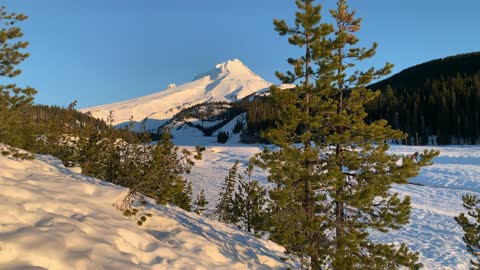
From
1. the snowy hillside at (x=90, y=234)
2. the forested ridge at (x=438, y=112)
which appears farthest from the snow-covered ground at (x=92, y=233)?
the forested ridge at (x=438, y=112)

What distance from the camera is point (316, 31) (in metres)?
7.64

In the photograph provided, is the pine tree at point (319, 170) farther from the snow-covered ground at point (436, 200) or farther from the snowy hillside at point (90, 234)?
the snow-covered ground at point (436, 200)

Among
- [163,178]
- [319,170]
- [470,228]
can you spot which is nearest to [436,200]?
[470,228]

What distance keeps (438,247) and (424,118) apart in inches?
2949

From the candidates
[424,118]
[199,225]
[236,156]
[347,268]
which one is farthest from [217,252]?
[424,118]

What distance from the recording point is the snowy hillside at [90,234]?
376 centimetres

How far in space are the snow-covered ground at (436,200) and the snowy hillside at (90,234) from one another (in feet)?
28.2

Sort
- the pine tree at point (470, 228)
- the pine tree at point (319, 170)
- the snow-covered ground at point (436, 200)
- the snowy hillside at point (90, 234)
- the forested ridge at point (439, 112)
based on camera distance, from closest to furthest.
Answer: the snowy hillside at point (90, 234)
the pine tree at point (319, 170)
the pine tree at point (470, 228)
the snow-covered ground at point (436, 200)
the forested ridge at point (439, 112)

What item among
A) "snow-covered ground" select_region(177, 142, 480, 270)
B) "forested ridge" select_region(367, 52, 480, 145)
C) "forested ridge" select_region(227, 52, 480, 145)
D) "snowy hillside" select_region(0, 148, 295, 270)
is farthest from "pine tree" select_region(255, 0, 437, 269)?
"forested ridge" select_region(367, 52, 480, 145)

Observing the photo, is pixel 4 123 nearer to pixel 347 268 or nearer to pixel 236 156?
pixel 347 268

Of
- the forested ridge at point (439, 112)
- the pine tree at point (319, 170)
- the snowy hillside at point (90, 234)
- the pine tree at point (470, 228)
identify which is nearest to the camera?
the snowy hillside at point (90, 234)

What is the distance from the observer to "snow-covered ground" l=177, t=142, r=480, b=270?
624 inches

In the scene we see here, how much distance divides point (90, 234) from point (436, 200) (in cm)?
2746

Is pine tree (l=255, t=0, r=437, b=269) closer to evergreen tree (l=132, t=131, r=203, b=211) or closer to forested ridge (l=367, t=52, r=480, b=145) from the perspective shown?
evergreen tree (l=132, t=131, r=203, b=211)
